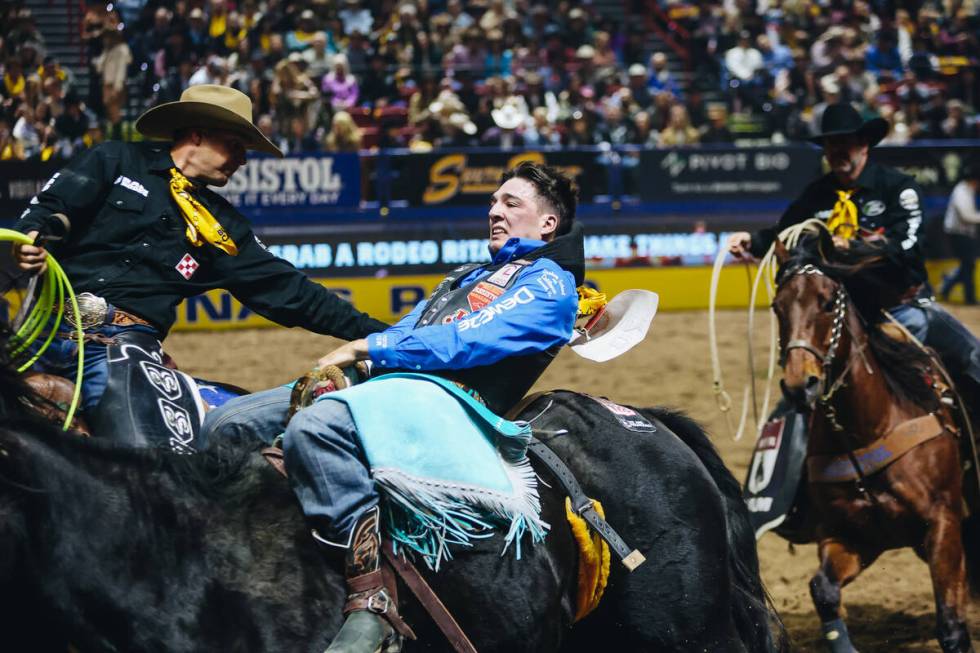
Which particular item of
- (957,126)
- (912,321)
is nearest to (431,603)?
(912,321)

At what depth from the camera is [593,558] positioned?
3.55 metres

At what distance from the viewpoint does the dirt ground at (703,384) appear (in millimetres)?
6113

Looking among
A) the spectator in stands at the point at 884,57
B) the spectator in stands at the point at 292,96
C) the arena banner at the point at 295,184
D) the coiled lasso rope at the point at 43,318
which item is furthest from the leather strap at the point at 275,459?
the spectator in stands at the point at 884,57

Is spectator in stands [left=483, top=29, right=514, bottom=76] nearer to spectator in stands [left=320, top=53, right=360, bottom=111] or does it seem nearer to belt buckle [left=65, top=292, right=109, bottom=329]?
spectator in stands [left=320, top=53, right=360, bottom=111]

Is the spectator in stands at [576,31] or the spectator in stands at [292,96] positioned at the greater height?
the spectator in stands at [576,31]

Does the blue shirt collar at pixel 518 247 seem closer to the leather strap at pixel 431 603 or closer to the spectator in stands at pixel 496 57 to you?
the leather strap at pixel 431 603

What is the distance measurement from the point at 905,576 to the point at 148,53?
1014 cm

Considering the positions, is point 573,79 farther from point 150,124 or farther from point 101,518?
point 101,518

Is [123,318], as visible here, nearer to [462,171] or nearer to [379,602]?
[379,602]

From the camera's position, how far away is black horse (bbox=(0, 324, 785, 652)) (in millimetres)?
2857

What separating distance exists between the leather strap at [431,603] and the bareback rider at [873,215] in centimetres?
334

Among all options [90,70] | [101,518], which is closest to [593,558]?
[101,518]

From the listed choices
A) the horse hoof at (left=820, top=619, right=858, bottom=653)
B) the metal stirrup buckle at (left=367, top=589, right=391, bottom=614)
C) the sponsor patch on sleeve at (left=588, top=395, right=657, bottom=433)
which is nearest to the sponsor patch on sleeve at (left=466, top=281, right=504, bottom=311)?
the sponsor patch on sleeve at (left=588, top=395, right=657, bottom=433)

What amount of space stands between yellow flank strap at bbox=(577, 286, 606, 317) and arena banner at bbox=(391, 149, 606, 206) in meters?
9.58
